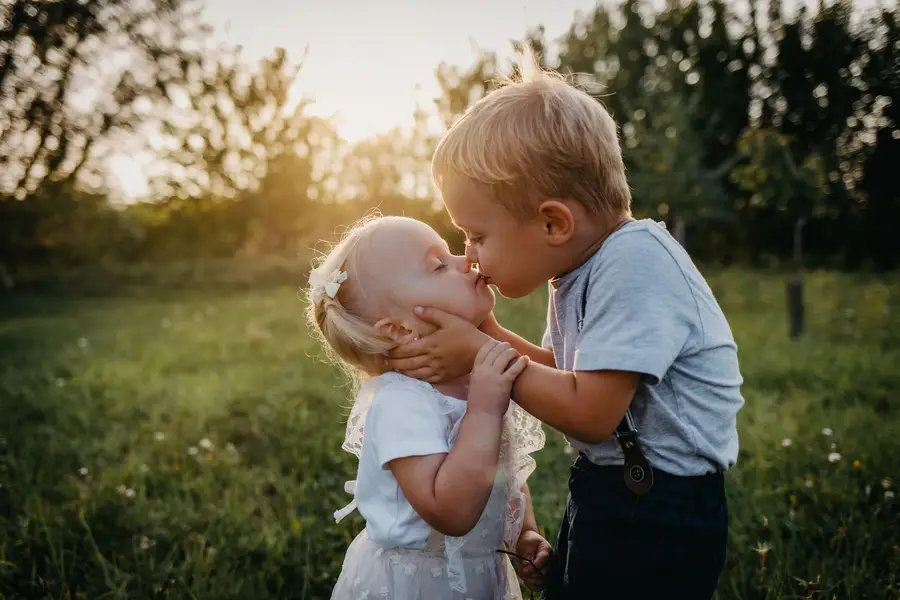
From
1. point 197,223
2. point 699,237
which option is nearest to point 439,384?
point 699,237

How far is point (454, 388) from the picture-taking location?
1.94 metres

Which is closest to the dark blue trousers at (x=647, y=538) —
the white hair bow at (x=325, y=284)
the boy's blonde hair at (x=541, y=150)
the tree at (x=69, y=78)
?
the boy's blonde hair at (x=541, y=150)

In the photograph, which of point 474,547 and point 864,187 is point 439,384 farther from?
point 864,187

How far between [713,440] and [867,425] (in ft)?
10.2

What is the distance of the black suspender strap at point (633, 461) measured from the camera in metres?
1.64

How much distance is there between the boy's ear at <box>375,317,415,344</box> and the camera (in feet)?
6.17

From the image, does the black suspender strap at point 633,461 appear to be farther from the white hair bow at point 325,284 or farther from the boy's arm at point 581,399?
the white hair bow at point 325,284

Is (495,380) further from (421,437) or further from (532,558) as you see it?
(532,558)

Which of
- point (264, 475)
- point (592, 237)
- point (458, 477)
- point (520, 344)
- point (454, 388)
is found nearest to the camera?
point (458, 477)

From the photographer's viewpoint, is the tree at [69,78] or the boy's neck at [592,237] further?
the tree at [69,78]

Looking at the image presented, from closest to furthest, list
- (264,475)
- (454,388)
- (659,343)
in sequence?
1. (659,343)
2. (454,388)
3. (264,475)

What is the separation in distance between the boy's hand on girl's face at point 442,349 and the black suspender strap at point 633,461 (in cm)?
31

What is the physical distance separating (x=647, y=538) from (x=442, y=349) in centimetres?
66

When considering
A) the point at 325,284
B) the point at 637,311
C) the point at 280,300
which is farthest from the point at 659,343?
the point at 280,300
